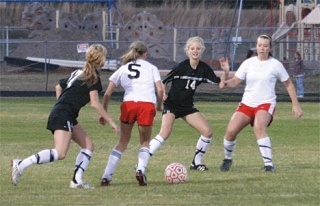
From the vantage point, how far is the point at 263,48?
13.6 m

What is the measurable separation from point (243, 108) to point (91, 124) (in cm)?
974

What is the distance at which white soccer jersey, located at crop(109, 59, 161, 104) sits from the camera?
1211 centimetres

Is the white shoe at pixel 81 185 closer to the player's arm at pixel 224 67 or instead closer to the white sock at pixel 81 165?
the white sock at pixel 81 165

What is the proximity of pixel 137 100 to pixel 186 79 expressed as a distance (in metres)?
1.89

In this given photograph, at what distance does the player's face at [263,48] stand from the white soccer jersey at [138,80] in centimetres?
198

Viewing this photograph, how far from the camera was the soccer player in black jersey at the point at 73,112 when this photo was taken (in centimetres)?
1163

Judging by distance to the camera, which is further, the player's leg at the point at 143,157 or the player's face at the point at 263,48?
the player's face at the point at 263,48

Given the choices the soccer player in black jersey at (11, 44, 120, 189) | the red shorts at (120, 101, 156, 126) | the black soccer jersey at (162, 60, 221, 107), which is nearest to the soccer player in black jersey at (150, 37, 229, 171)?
the black soccer jersey at (162, 60, 221, 107)

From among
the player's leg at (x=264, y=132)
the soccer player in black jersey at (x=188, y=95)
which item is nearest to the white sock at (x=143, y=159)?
the soccer player in black jersey at (x=188, y=95)

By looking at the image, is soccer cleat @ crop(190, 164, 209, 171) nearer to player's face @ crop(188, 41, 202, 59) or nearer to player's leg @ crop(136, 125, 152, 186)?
player's face @ crop(188, 41, 202, 59)

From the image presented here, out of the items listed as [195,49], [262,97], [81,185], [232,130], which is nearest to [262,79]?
[262,97]

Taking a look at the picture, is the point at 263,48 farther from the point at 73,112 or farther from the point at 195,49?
the point at 73,112

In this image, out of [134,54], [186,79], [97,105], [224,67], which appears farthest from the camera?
[186,79]

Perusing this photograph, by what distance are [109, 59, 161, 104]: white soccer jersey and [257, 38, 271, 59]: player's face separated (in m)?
1.98
